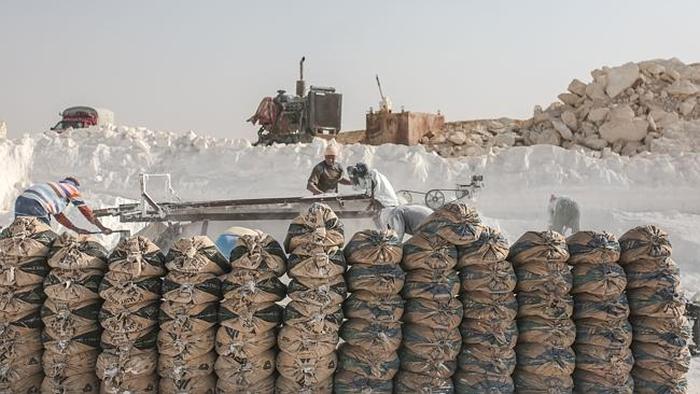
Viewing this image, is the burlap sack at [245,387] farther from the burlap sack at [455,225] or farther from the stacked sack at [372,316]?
the burlap sack at [455,225]

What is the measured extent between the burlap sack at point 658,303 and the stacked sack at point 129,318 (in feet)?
8.80

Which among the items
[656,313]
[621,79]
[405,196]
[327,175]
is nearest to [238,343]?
[656,313]

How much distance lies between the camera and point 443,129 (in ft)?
60.1

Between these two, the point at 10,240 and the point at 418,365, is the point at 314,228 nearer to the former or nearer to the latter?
the point at 418,365

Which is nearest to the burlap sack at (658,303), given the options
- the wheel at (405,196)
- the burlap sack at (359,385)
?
the burlap sack at (359,385)

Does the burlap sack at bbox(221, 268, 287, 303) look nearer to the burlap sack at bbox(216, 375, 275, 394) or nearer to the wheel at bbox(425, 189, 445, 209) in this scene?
the burlap sack at bbox(216, 375, 275, 394)

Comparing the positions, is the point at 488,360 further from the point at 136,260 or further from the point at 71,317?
the point at 71,317

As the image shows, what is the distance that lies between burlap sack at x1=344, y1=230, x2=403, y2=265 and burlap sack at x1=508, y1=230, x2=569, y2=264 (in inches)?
27.0

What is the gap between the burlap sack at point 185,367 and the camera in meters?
3.07

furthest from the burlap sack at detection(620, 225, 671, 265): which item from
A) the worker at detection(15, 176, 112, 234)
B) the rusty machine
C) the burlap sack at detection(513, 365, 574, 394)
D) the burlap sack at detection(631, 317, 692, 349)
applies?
the rusty machine

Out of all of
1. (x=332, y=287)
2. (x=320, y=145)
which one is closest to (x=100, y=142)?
Answer: (x=320, y=145)

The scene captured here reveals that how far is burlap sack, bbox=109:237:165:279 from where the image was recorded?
3029mm

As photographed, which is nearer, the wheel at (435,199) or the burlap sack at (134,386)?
the burlap sack at (134,386)

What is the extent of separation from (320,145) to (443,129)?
245 inches
